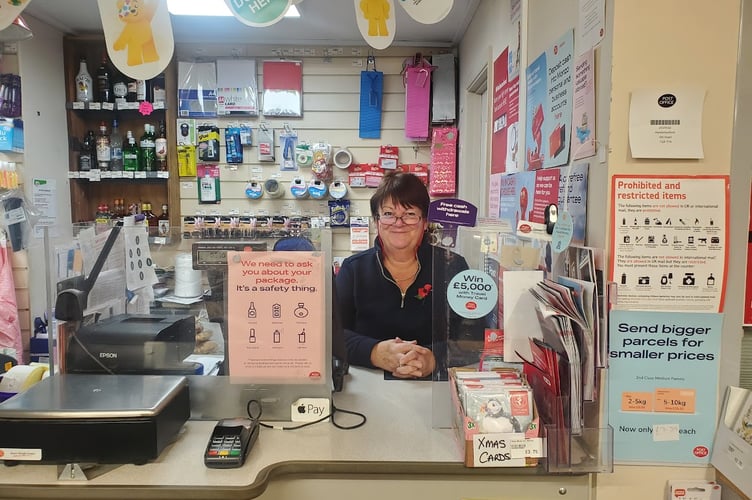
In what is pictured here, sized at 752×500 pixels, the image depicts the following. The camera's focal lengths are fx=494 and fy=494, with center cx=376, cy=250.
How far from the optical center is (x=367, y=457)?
3.82ft

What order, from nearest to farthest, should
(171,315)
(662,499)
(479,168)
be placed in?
(662,499) < (171,315) < (479,168)

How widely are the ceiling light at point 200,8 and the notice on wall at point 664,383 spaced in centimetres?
279

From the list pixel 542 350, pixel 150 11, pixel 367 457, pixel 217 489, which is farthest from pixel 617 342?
pixel 150 11

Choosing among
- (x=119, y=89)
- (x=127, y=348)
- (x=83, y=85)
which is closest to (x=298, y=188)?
(x=119, y=89)

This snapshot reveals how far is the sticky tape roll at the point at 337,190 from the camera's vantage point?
3857 millimetres

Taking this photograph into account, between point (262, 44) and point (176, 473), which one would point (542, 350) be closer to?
point (176, 473)

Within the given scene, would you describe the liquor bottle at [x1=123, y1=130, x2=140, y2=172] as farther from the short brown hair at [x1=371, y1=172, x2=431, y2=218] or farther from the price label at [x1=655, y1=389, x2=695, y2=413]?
the price label at [x1=655, y1=389, x2=695, y2=413]

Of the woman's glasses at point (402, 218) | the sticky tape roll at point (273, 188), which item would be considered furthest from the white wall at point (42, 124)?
the woman's glasses at point (402, 218)

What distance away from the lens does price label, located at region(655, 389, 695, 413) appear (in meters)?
1.25

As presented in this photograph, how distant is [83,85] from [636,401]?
159 inches

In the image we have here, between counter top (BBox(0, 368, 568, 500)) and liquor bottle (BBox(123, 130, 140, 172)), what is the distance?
2963 millimetres

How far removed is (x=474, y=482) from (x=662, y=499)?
52 centimetres

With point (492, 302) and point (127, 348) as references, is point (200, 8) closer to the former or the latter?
point (127, 348)

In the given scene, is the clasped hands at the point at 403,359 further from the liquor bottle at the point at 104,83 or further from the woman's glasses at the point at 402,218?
the liquor bottle at the point at 104,83
